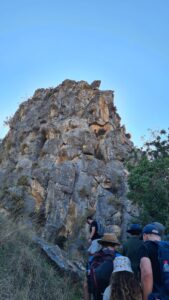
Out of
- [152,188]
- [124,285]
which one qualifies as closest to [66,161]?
[152,188]

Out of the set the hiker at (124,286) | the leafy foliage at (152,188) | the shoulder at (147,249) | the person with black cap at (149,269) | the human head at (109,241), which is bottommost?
the hiker at (124,286)

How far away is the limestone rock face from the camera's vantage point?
24969mm

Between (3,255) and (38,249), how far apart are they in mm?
1590

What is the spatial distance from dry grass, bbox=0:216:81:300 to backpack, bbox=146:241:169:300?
3.03 m

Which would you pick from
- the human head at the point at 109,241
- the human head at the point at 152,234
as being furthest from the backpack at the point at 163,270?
the human head at the point at 109,241

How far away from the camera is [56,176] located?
27234mm

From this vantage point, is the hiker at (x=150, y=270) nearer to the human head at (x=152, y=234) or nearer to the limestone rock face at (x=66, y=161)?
the human head at (x=152, y=234)

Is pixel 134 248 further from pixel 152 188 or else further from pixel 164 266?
pixel 152 188

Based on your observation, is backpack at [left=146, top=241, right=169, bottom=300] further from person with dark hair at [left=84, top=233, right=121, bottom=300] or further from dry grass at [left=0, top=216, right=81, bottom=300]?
dry grass at [left=0, top=216, right=81, bottom=300]

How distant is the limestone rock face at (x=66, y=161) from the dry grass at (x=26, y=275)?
522 inches

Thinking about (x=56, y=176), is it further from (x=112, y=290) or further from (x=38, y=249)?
(x=112, y=290)

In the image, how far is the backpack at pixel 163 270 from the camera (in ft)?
12.3

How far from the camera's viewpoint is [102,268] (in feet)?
15.8

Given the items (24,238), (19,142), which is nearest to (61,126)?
(19,142)
